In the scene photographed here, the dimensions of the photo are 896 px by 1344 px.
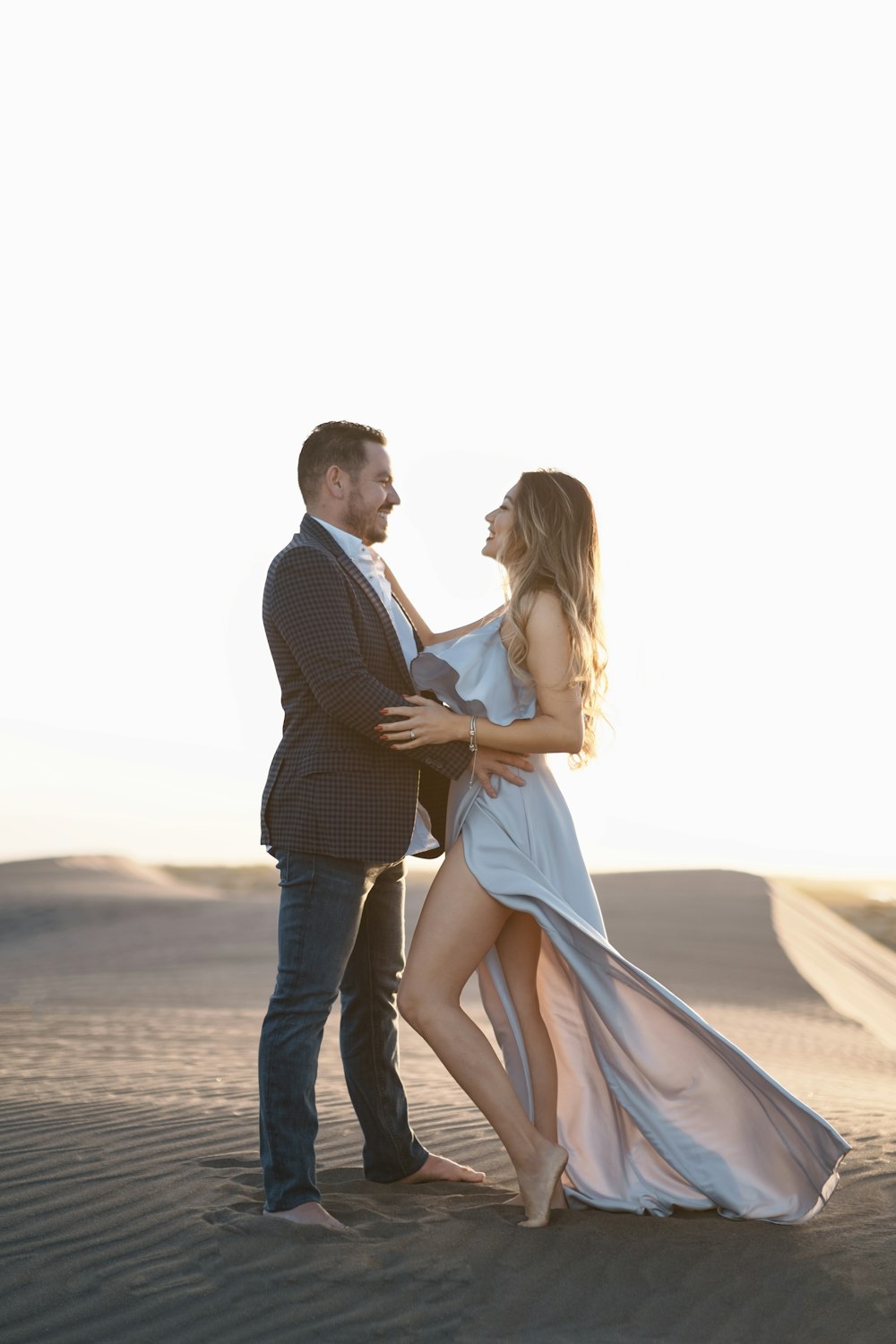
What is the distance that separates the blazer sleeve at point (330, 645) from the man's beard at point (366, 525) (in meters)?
0.28

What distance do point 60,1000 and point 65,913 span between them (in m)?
9.31

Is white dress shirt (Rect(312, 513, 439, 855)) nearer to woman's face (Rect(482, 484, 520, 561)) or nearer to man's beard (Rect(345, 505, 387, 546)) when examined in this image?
man's beard (Rect(345, 505, 387, 546))

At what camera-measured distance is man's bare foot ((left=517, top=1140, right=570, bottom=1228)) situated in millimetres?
4023

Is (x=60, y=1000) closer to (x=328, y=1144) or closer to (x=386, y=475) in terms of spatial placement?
(x=328, y=1144)

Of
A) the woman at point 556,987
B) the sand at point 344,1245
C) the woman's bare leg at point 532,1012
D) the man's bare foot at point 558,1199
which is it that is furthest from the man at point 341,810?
the man's bare foot at point 558,1199

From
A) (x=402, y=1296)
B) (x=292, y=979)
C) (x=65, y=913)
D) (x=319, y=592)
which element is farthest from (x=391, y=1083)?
(x=65, y=913)

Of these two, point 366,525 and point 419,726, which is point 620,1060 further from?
point 366,525

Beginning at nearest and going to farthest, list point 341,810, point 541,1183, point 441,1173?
point 541,1183, point 341,810, point 441,1173

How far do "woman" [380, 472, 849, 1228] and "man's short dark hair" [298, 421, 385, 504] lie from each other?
54 centimetres

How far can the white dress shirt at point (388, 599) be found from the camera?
442 cm

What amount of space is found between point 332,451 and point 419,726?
1037 mm

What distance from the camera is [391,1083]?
15.1 ft

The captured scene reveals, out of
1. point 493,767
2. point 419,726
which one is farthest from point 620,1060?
Answer: point 419,726

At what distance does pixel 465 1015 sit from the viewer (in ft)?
13.5
